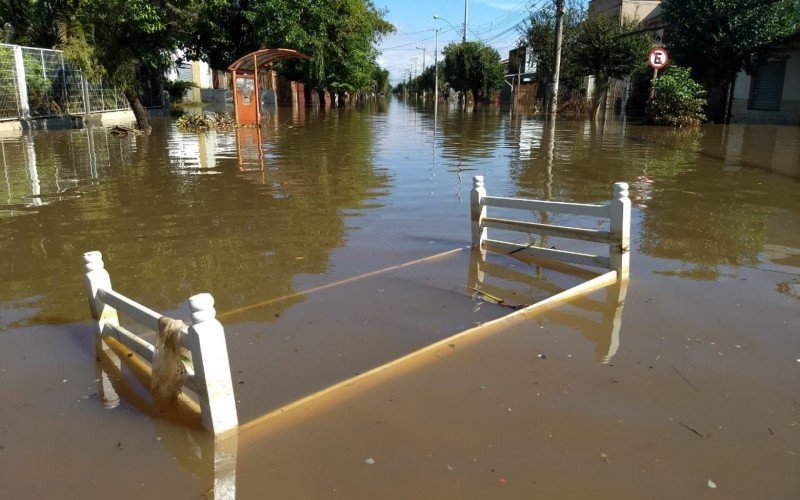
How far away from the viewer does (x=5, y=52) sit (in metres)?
18.0

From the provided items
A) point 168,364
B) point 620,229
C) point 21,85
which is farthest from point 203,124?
point 168,364

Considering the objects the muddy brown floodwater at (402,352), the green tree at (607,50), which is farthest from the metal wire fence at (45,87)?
the green tree at (607,50)

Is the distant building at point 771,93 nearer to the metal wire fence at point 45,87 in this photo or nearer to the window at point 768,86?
the window at point 768,86

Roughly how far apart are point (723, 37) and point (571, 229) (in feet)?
72.5

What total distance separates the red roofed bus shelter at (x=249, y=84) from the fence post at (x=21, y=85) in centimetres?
638

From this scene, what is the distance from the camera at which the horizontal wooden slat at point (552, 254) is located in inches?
209

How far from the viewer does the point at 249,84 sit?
72.4 ft

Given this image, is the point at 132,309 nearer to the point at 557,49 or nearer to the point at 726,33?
the point at 557,49

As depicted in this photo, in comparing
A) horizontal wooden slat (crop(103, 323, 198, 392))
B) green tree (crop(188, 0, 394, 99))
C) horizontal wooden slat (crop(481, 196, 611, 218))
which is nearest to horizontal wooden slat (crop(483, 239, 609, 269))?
horizontal wooden slat (crop(481, 196, 611, 218))

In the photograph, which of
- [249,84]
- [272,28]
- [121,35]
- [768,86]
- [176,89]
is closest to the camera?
[121,35]

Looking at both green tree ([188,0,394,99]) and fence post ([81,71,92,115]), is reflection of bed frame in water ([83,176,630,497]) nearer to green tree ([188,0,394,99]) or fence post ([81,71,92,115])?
green tree ([188,0,394,99])

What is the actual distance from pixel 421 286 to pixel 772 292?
2.93 meters

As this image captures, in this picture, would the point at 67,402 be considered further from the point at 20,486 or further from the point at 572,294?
the point at 572,294

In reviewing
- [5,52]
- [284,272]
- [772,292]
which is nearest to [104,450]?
[284,272]
